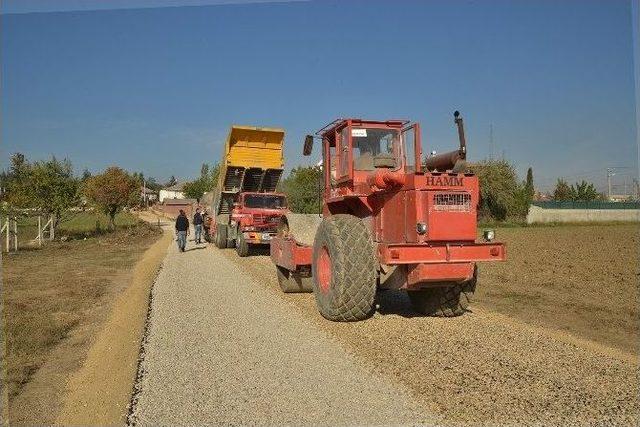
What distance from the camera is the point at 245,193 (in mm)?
18828

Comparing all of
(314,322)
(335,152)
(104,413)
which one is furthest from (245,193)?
(104,413)

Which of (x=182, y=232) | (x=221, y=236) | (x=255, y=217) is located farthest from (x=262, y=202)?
(x=182, y=232)

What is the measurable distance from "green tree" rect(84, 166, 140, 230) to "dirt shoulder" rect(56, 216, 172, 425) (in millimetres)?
25826

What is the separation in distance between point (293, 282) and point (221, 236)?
11319 millimetres

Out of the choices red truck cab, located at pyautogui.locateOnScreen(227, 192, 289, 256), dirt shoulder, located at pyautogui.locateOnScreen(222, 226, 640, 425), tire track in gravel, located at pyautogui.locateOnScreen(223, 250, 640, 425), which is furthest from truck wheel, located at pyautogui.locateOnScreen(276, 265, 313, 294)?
red truck cab, located at pyautogui.locateOnScreen(227, 192, 289, 256)

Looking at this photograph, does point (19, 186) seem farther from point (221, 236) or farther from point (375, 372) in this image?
point (375, 372)

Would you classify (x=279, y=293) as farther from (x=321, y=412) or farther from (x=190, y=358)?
(x=321, y=412)

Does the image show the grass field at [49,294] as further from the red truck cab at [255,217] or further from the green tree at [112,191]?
the green tree at [112,191]

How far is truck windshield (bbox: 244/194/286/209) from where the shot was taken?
1844 cm

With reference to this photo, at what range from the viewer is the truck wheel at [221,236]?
20.9 m

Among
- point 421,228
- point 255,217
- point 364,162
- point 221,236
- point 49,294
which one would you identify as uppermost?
point 364,162

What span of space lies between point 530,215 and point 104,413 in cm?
4608

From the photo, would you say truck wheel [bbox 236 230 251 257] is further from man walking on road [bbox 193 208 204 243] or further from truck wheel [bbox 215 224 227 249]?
man walking on road [bbox 193 208 204 243]

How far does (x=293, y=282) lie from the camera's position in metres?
10.2
